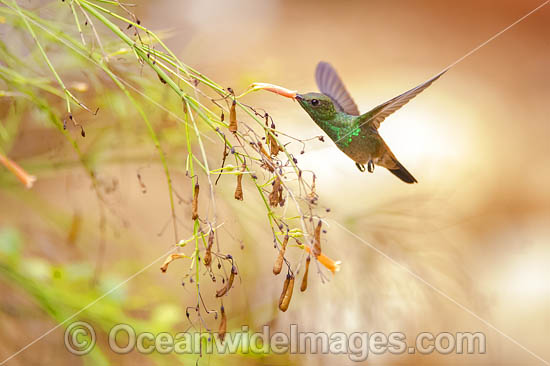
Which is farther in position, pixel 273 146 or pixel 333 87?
pixel 333 87

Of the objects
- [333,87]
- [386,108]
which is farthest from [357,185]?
[386,108]

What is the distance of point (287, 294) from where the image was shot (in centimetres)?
40

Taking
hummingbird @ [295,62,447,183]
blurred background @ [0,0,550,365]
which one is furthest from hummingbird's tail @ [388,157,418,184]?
blurred background @ [0,0,550,365]

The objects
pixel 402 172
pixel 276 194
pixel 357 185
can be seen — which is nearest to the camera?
pixel 276 194

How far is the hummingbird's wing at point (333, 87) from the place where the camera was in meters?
0.56

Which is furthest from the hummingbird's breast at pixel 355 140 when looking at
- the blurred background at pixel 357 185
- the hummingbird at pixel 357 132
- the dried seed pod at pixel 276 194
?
the blurred background at pixel 357 185

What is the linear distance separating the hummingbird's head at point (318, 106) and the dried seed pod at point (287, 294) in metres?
0.16

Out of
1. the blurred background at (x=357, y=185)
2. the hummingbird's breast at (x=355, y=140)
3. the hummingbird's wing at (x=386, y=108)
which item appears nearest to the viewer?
the hummingbird's wing at (x=386, y=108)

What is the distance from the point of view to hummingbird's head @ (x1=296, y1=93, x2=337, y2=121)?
1.54 ft

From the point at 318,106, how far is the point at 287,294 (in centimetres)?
18

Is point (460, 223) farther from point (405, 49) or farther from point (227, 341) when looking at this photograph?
point (227, 341)

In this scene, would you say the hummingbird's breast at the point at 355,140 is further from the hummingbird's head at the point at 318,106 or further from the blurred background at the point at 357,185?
the blurred background at the point at 357,185

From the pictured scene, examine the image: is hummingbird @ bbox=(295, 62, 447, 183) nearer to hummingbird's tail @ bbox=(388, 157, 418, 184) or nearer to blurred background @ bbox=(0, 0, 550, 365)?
hummingbird's tail @ bbox=(388, 157, 418, 184)

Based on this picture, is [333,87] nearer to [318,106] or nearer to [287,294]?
[318,106]
